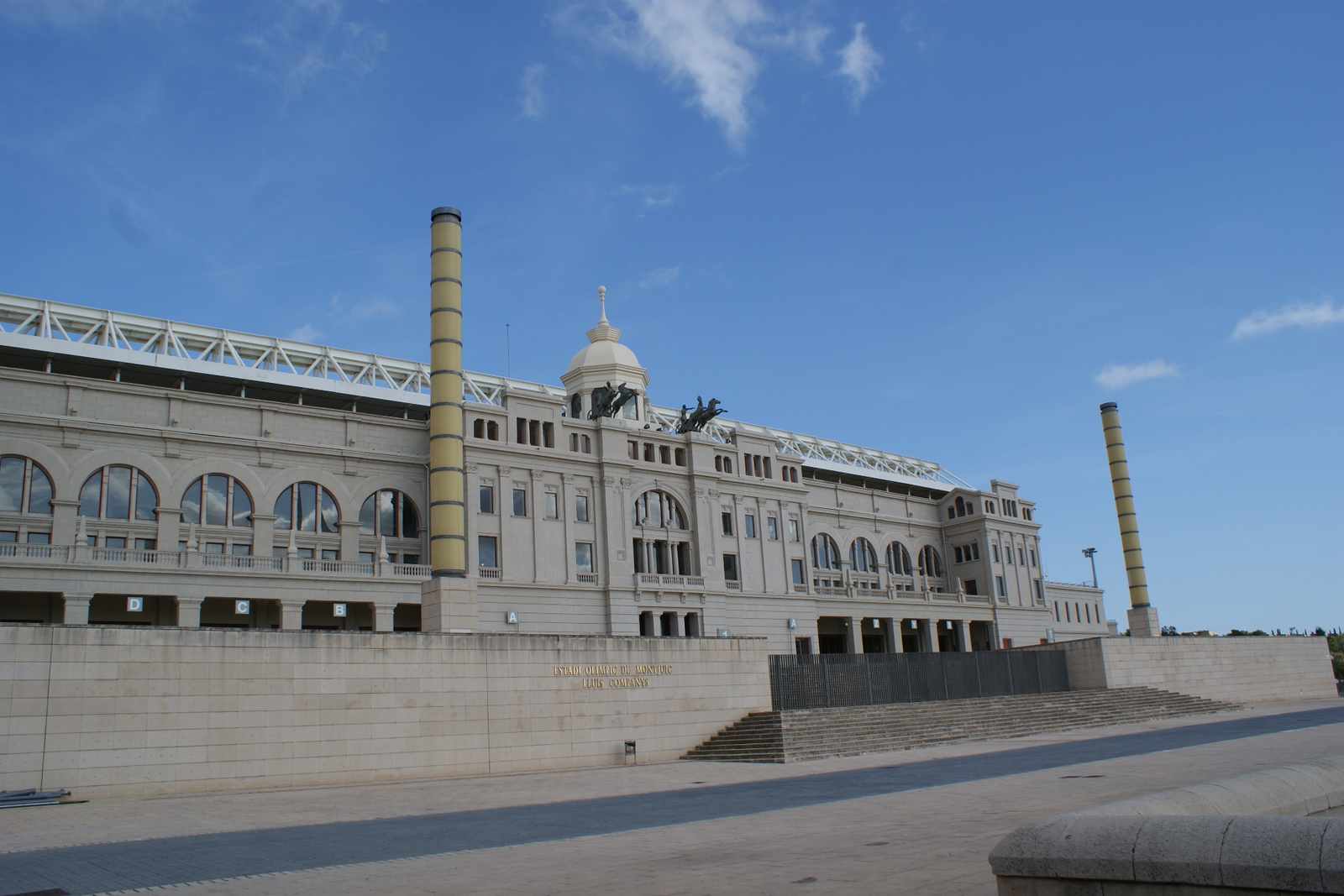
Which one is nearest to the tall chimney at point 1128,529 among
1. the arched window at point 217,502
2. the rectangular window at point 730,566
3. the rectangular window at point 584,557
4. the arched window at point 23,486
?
the rectangular window at point 730,566

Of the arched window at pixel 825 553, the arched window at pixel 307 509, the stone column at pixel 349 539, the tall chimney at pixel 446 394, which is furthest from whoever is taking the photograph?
the arched window at pixel 825 553

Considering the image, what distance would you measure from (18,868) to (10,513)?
3662cm

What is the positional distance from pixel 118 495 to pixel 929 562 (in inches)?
2443

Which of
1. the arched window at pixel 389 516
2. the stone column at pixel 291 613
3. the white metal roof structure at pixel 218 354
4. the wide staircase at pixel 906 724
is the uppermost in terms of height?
the white metal roof structure at pixel 218 354

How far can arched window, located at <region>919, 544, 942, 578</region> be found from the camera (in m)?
87.3

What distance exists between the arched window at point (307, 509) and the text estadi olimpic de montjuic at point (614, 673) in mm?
23118

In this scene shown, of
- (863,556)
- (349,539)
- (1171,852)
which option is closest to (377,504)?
(349,539)

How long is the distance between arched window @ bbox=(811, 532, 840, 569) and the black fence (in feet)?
73.7

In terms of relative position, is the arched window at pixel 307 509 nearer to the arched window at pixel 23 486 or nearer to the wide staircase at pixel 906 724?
the arched window at pixel 23 486

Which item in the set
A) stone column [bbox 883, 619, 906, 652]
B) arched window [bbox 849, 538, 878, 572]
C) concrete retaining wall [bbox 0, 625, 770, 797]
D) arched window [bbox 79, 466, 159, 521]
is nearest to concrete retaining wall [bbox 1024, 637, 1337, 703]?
stone column [bbox 883, 619, 906, 652]

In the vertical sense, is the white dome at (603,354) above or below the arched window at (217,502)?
above

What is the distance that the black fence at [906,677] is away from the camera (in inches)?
1705

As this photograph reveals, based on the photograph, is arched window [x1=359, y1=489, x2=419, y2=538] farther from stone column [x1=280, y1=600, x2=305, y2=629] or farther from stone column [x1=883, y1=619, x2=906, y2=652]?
stone column [x1=883, y1=619, x2=906, y2=652]

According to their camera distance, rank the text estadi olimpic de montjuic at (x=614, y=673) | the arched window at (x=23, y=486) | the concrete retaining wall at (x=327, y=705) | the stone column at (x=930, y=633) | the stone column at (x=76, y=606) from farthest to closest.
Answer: the stone column at (x=930, y=633), the arched window at (x=23, y=486), the stone column at (x=76, y=606), the text estadi olimpic de montjuic at (x=614, y=673), the concrete retaining wall at (x=327, y=705)
